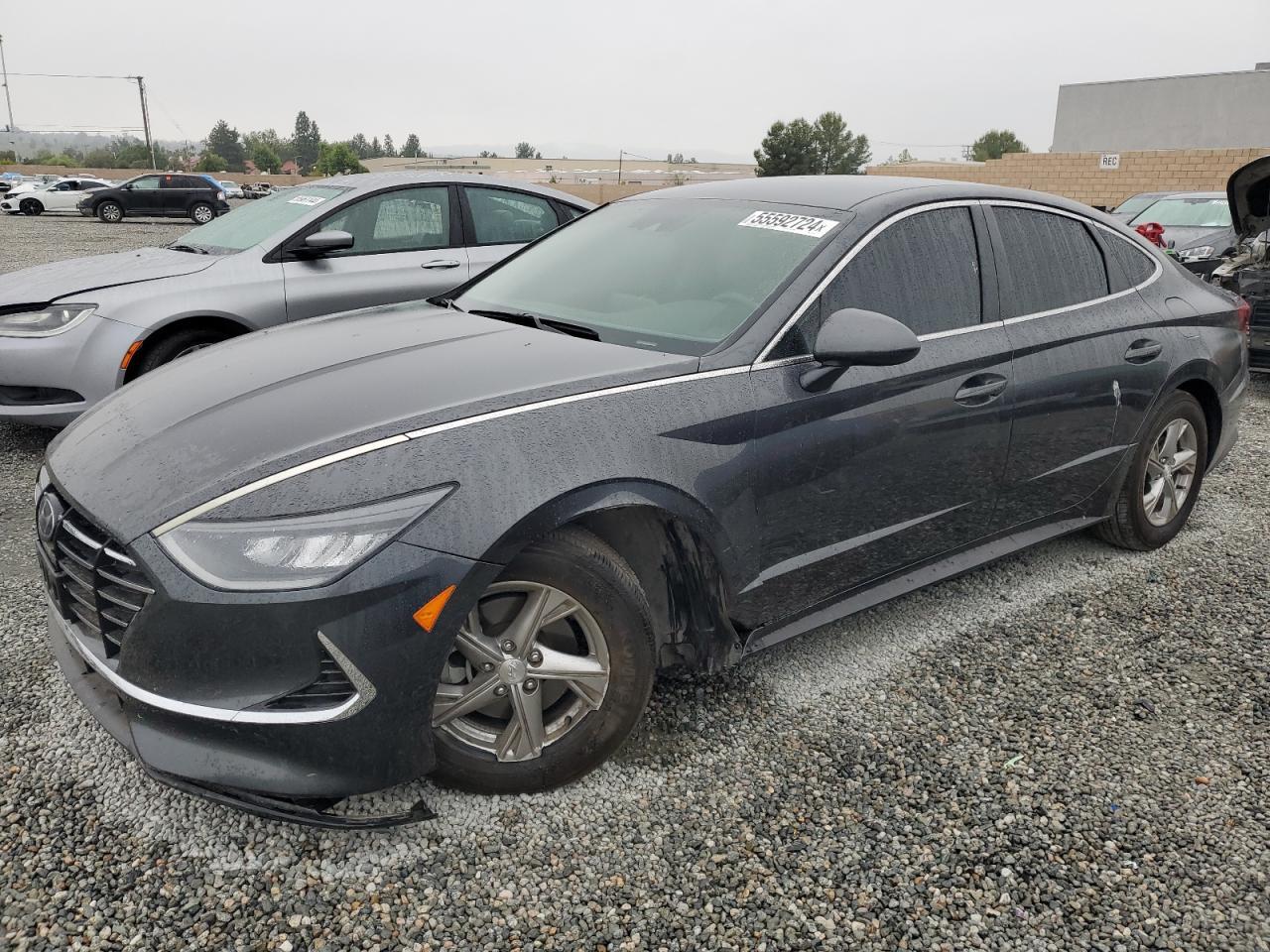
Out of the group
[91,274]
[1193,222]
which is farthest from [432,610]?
[1193,222]

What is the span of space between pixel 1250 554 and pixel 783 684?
2550mm

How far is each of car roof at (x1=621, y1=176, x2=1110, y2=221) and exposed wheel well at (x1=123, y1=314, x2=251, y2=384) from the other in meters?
2.66

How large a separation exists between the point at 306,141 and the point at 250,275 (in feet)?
543

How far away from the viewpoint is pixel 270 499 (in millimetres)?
2080

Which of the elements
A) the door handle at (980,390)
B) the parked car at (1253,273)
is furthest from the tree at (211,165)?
the door handle at (980,390)

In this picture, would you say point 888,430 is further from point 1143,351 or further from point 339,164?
point 339,164

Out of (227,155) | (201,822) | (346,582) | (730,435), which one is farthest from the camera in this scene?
(227,155)

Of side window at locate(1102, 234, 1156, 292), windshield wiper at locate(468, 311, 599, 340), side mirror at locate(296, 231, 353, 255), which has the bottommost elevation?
windshield wiper at locate(468, 311, 599, 340)

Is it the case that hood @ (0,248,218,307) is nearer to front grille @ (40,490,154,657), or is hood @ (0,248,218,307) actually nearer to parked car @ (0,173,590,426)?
parked car @ (0,173,590,426)

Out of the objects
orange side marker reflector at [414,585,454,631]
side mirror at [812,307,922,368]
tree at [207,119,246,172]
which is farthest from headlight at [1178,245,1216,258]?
tree at [207,119,246,172]

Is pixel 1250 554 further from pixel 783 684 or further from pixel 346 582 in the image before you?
pixel 346 582

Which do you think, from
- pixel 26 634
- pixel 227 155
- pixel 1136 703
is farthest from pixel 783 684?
pixel 227 155

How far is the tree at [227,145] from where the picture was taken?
132 metres

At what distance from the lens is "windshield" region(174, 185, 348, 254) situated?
18.6 feet
